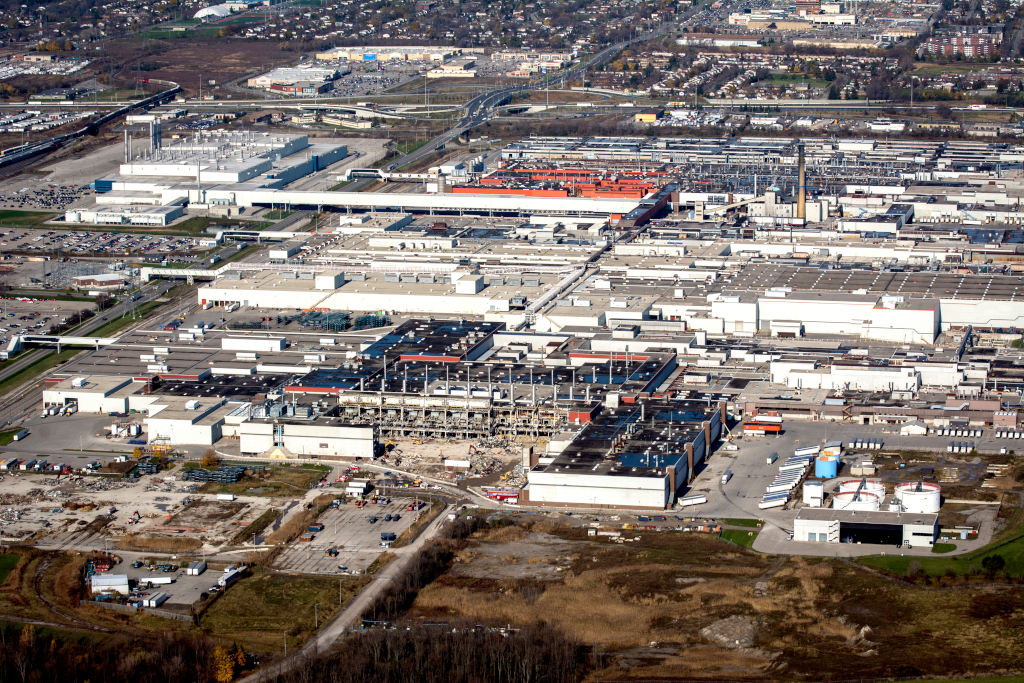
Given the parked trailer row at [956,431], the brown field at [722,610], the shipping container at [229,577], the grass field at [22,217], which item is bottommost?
the parked trailer row at [956,431]

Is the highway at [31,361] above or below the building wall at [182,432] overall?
below

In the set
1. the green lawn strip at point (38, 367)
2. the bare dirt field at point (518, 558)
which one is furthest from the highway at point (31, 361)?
the bare dirt field at point (518, 558)

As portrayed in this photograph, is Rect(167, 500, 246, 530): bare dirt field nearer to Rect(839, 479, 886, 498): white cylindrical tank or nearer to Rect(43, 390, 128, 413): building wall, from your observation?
Rect(43, 390, 128, 413): building wall

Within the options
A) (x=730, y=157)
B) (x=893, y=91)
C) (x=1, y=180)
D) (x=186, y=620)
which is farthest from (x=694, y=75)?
(x=186, y=620)

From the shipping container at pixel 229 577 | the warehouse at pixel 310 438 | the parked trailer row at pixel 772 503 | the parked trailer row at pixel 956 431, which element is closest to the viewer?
the shipping container at pixel 229 577

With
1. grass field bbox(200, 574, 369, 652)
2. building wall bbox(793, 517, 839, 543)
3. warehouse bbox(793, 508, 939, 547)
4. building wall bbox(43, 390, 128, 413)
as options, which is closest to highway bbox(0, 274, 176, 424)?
building wall bbox(43, 390, 128, 413)

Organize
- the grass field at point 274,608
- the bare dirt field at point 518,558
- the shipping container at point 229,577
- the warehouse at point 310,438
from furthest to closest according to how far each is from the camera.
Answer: the warehouse at point 310,438 → the bare dirt field at point 518,558 → the shipping container at point 229,577 → the grass field at point 274,608

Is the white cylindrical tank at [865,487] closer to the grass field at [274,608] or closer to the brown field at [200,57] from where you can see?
the grass field at [274,608]

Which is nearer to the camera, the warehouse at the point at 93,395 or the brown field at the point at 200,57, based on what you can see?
the warehouse at the point at 93,395
